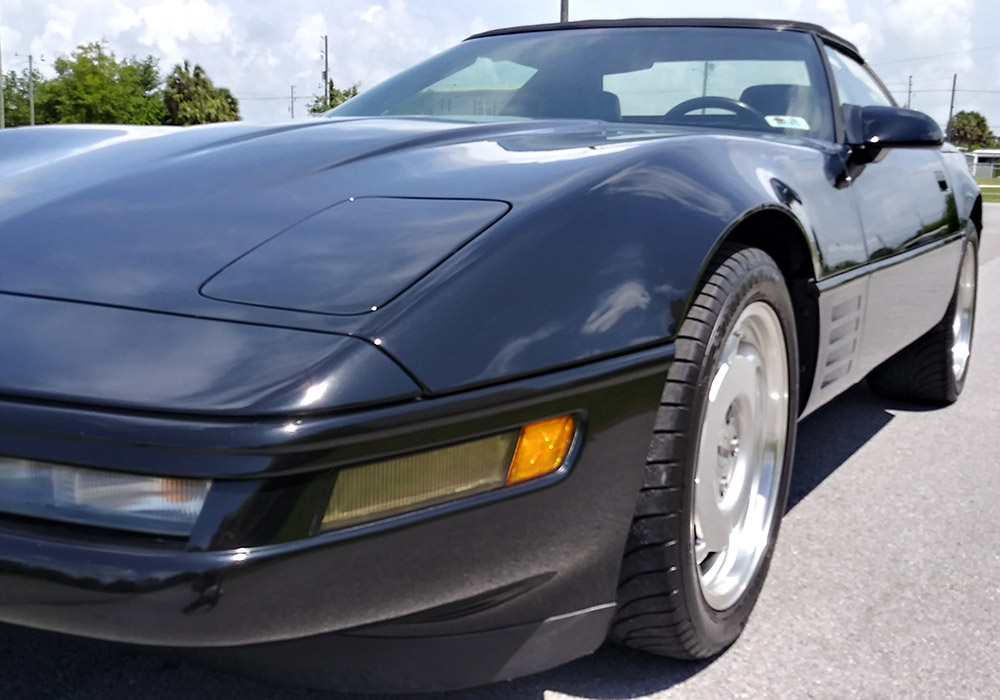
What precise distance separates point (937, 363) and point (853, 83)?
120 centimetres

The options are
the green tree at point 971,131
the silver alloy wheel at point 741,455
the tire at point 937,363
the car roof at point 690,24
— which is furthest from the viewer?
the green tree at point 971,131

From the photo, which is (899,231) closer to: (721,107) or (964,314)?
(721,107)

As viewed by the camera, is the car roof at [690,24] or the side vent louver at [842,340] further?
the car roof at [690,24]

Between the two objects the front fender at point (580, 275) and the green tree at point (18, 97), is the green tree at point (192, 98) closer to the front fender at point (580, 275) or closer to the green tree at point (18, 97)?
the green tree at point (18, 97)

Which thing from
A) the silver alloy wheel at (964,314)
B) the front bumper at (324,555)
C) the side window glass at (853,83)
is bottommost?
the silver alloy wheel at (964,314)

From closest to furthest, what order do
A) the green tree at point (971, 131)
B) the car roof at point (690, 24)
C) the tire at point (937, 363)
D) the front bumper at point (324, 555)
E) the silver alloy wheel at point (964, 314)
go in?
the front bumper at point (324, 555) → the car roof at point (690, 24) → the tire at point (937, 363) → the silver alloy wheel at point (964, 314) → the green tree at point (971, 131)

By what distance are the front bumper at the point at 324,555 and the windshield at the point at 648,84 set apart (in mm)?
1519

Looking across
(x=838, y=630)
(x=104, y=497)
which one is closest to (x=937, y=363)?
(x=838, y=630)

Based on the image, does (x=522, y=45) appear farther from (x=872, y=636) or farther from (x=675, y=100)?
(x=872, y=636)

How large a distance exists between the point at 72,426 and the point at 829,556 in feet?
6.11

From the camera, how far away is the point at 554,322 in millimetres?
1508

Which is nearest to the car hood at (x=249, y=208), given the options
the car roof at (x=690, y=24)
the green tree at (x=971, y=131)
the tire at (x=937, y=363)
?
the car roof at (x=690, y=24)

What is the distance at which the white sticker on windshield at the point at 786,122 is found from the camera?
9.45ft

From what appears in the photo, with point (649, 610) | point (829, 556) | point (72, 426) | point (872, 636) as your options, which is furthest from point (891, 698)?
point (72, 426)
